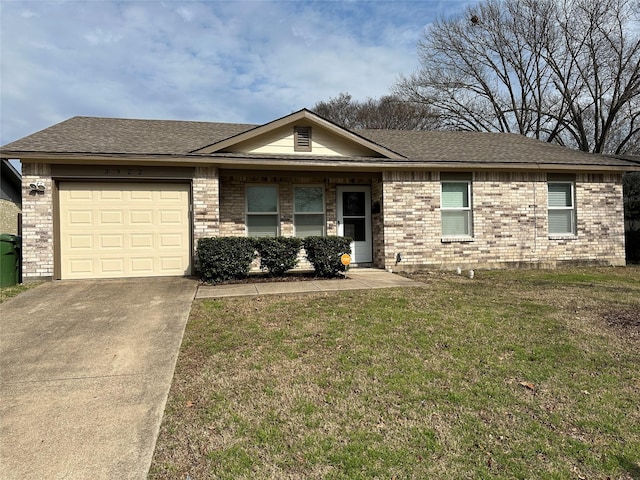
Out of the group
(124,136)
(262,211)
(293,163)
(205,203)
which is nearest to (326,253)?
(293,163)

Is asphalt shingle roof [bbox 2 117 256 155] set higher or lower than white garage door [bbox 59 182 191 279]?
higher

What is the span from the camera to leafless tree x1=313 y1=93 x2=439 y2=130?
26.6m

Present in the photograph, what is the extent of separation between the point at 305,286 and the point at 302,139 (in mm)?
4299

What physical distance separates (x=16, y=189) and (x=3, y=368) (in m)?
15.5

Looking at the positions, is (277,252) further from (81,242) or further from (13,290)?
(13,290)

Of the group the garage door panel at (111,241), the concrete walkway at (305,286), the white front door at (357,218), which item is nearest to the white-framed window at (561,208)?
the white front door at (357,218)

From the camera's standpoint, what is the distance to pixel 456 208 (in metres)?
10.9

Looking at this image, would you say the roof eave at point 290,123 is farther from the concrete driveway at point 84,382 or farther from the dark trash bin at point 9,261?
the dark trash bin at point 9,261

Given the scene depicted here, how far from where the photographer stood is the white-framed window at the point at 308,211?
10.8m

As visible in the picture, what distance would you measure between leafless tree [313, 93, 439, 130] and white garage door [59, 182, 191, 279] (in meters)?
19.0

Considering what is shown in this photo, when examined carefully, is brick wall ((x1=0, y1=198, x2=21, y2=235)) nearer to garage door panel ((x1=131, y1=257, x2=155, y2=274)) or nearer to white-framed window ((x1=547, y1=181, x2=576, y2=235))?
garage door panel ((x1=131, y1=257, x2=155, y2=274))

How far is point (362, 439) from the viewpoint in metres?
2.63

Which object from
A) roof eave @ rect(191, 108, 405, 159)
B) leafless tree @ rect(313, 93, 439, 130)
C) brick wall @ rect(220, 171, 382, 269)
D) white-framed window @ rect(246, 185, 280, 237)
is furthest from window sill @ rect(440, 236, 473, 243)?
leafless tree @ rect(313, 93, 439, 130)

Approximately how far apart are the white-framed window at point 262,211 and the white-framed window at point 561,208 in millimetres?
8074
